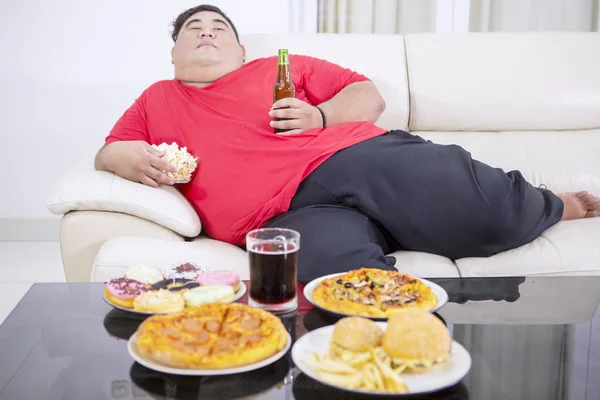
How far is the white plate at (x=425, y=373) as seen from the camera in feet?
2.72

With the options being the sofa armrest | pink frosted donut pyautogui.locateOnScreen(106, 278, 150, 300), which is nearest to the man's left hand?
the sofa armrest

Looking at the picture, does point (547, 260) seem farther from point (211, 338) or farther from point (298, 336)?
point (211, 338)

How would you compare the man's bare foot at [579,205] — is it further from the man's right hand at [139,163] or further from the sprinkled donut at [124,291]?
the sprinkled donut at [124,291]

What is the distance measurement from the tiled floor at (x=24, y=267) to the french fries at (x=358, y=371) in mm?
1883

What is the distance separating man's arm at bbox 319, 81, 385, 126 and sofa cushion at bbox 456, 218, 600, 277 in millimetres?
555

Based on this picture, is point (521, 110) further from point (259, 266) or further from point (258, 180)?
point (259, 266)

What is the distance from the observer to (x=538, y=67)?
235 cm

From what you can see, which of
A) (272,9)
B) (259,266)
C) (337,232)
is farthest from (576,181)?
(272,9)

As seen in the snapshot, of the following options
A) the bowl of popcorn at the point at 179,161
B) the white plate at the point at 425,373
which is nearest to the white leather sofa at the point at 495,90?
the bowl of popcorn at the point at 179,161

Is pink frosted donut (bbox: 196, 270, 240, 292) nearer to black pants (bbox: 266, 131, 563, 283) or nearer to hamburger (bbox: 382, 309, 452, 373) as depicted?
hamburger (bbox: 382, 309, 452, 373)

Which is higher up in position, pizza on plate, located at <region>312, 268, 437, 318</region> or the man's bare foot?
pizza on plate, located at <region>312, 268, 437, 318</region>

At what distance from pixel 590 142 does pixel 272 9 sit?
1598 millimetres

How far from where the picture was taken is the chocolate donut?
3.71 ft

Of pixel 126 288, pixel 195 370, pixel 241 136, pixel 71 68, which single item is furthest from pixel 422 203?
pixel 71 68
